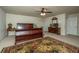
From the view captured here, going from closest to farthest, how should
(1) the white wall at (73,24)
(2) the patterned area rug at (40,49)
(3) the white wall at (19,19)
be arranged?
A: (2) the patterned area rug at (40,49) < (3) the white wall at (19,19) < (1) the white wall at (73,24)

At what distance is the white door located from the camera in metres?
6.10

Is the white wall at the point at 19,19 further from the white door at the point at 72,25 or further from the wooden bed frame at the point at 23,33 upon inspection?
the white door at the point at 72,25

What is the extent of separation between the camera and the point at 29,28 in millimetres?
3756

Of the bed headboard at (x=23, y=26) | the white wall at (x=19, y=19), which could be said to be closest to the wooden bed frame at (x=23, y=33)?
the bed headboard at (x=23, y=26)

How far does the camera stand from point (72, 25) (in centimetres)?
636

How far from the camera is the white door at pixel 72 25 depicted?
6100 millimetres

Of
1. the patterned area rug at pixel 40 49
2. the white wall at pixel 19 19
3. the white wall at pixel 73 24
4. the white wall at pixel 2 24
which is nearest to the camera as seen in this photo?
the patterned area rug at pixel 40 49

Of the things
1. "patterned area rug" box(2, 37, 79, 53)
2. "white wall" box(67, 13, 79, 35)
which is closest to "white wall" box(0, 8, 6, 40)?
"patterned area rug" box(2, 37, 79, 53)

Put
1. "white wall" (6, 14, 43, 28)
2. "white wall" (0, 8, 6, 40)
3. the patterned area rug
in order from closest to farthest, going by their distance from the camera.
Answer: the patterned area rug < "white wall" (6, 14, 43, 28) < "white wall" (0, 8, 6, 40)

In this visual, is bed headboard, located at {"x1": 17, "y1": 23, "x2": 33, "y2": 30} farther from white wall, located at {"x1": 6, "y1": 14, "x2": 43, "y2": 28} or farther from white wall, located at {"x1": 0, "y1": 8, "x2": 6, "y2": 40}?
white wall, located at {"x1": 0, "y1": 8, "x2": 6, "y2": 40}
